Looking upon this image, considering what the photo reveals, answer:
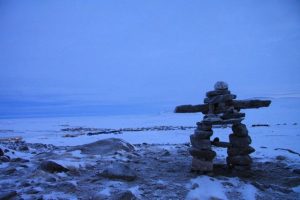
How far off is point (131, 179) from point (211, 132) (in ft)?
9.56

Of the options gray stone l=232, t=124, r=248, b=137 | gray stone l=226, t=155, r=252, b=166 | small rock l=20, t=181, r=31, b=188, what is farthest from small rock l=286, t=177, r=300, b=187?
small rock l=20, t=181, r=31, b=188

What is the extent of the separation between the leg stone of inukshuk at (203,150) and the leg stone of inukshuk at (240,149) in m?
0.88

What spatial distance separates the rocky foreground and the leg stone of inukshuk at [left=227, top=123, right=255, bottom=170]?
0.37m

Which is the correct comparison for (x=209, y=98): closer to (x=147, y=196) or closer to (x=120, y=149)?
(x=147, y=196)

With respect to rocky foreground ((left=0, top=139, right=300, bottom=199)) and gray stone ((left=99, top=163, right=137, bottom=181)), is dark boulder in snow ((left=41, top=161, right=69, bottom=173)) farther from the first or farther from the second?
gray stone ((left=99, top=163, right=137, bottom=181))

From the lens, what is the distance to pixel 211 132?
9297mm

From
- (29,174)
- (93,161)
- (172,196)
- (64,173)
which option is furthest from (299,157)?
(29,174)

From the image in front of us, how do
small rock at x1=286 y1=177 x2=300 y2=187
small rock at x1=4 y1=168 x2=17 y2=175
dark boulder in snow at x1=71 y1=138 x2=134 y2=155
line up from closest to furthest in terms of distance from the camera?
1. small rock at x1=286 y1=177 x2=300 y2=187
2. small rock at x1=4 y1=168 x2=17 y2=175
3. dark boulder in snow at x1=71 y1=138 x2=134 y2=155

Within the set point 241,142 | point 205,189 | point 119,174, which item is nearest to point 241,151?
point 241,142

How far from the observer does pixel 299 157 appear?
11.4m

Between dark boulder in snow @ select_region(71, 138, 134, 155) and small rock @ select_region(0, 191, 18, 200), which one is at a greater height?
dark boulder in snow @ select_region(71, 138, 134, 155)

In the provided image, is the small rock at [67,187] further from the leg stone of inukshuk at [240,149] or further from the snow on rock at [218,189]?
the leg stone of inukshuk at [240,149]

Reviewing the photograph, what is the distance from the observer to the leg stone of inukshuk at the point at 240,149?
368 inches

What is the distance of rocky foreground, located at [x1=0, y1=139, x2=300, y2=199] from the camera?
7.04 m
